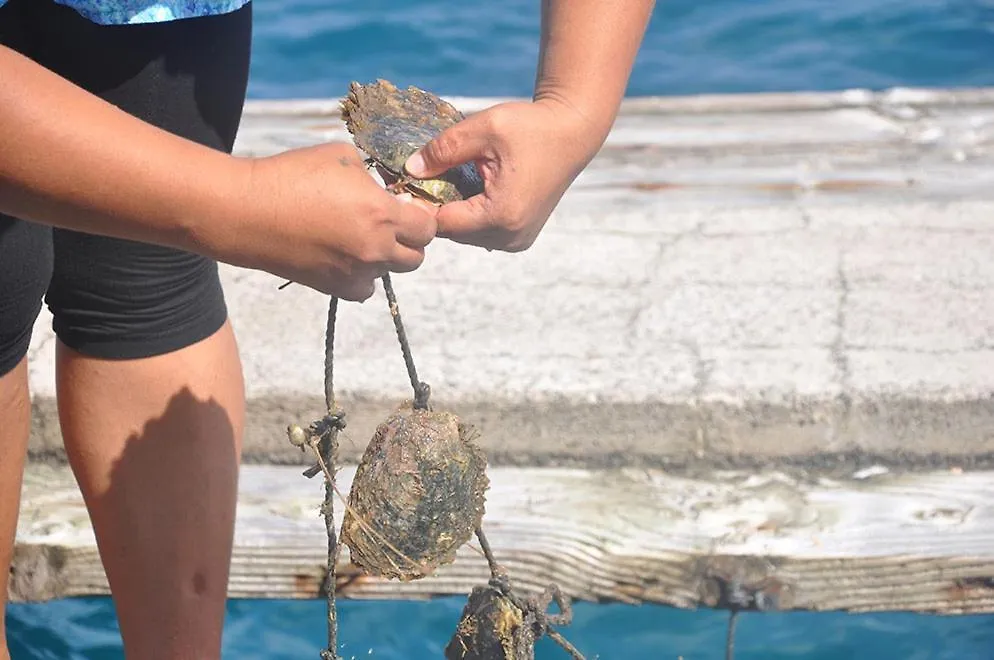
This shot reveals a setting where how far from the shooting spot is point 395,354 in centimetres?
278

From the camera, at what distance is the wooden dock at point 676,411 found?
2406mm

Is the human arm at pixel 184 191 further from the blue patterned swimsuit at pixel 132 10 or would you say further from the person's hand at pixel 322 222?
the blue patterned swimsuit at pixel 132 10

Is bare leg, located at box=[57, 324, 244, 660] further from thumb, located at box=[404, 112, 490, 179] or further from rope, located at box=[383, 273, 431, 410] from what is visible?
thumb, located at box=[404, 112, 490, 179]

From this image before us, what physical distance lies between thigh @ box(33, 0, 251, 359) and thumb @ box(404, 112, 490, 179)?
1.33 ft

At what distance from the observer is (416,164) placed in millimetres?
1498

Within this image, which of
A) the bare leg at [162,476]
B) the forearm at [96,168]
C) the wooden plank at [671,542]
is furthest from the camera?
the wooden plank at [671,542]

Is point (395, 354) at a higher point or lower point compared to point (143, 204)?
lower

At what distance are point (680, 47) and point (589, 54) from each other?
19.1ft

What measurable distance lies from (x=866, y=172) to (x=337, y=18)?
4756mm

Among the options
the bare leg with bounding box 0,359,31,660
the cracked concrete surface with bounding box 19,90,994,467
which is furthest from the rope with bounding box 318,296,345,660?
the cracked concrete surface with bounding box 19,90,994,467

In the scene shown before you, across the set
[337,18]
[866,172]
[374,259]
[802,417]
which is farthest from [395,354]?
[337,18]

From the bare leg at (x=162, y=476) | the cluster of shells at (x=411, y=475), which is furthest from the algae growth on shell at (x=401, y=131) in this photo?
the bare leg at (x=162, y=476)

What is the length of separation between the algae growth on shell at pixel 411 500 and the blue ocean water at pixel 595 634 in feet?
3.15

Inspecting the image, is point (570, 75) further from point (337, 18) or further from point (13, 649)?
point (337, 18)
